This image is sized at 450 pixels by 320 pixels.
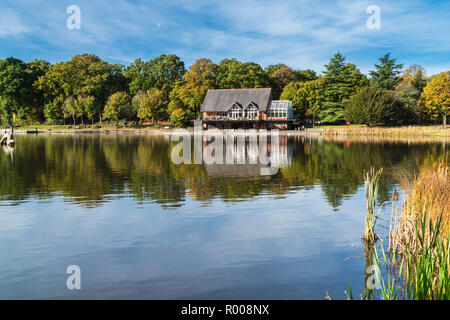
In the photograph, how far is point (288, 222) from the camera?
10992mm

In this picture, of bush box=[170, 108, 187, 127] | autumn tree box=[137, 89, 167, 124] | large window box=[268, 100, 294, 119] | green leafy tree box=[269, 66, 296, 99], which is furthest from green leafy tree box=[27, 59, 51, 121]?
green leafy tree box=[269, 66, 296, 99]

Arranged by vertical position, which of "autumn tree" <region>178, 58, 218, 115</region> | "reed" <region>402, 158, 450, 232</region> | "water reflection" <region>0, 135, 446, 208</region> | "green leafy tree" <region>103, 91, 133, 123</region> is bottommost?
"water reflection" <region>0, 135, 446, 208</region>

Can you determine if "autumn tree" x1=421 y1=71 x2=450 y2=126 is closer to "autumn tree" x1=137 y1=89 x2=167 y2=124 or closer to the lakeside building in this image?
the lakeside building

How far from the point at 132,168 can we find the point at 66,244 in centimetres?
1373

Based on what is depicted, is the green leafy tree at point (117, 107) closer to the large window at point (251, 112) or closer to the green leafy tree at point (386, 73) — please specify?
the large window at point (251, 112)

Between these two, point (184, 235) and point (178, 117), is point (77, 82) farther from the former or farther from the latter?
point (184, 235)

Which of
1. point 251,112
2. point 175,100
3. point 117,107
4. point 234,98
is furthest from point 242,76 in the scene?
point 117,107

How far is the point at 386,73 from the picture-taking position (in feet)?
243

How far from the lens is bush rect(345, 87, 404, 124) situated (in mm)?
61156

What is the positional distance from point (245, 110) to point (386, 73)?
29730 millimetres

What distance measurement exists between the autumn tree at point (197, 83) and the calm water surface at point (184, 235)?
197 ft

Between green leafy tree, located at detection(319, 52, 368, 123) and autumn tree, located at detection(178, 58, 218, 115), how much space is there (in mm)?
25034
